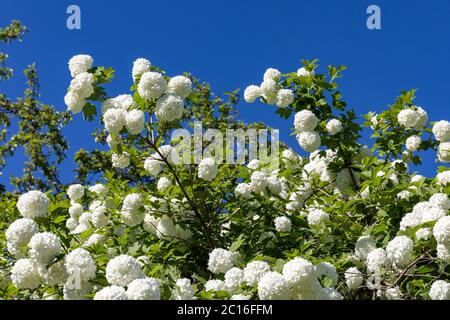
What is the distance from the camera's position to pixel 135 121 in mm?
4641

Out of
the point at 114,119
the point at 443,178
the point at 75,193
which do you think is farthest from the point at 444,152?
the point at 75,193

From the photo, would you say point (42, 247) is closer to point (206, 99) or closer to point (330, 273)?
point (330, 273)

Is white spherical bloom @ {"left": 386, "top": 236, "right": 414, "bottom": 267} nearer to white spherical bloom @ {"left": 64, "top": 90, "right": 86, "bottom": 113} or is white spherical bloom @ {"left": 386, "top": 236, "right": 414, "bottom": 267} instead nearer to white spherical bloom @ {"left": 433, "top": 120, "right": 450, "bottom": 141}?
white spherical bloom @ {"left": 433, "top": 120, "right": 450, "bottom": 141}

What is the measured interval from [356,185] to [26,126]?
456 inches

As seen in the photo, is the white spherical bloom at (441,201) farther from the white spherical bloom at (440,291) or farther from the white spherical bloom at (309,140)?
the white spherical bloom at (309,140)

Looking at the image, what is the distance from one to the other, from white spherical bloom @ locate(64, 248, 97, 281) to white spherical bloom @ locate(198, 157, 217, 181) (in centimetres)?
176

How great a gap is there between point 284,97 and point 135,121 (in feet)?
5.98

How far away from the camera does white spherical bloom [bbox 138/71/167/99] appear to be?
4.74m

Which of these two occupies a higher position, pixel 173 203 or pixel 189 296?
pixel 173 203

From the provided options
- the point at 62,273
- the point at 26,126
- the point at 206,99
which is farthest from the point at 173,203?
the point at 26,126

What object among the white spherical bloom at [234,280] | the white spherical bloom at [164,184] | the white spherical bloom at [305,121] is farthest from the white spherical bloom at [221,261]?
the white spherical bloom at [305,121]
